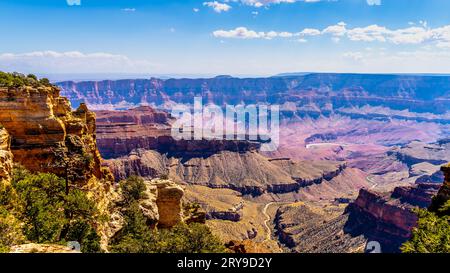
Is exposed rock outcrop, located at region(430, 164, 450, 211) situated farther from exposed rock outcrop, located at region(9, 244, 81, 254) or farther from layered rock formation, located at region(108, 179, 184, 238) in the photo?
exposed rock outcrop, located at region(9, 244, 81, 254)

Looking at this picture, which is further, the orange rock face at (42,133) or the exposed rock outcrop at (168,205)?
the exposed rock outcrop at (168,205)

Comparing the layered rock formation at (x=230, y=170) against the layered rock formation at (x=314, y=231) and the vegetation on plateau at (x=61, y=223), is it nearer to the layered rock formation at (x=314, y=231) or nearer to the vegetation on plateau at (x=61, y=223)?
the layered rock formation at (x=314, y=231)

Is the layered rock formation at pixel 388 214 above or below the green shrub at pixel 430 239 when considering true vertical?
below

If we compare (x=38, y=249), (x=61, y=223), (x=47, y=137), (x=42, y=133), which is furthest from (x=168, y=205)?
(x=38, y=249)

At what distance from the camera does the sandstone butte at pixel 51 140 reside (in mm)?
31422

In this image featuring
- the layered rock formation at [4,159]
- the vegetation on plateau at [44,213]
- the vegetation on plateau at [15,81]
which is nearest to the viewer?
the vegetation on plateau at [44,213]

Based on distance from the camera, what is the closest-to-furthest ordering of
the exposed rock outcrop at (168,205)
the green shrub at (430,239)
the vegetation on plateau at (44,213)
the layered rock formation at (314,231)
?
the green shrub at (430,239), the vegetation on plateau at (44,213), the exposed rock outcrop at (168,205), the layered rock formation at (314,231)

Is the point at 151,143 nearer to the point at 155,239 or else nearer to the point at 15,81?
the point at 15,81

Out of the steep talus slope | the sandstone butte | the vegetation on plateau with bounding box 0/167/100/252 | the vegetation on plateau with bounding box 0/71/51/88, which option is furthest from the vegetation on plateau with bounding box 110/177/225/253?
the steep talus slope

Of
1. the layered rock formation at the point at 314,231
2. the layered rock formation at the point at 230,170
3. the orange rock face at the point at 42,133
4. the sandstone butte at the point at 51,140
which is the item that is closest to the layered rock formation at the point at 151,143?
the layered rock formation at the point at 230,170

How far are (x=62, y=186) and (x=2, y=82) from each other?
35.3ft

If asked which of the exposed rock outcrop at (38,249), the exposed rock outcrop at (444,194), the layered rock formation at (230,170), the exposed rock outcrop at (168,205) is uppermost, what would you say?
the exposed rock outcrop at (38,249)

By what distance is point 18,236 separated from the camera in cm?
2122

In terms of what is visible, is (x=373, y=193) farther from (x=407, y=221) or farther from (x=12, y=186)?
(x=12, y=186)
